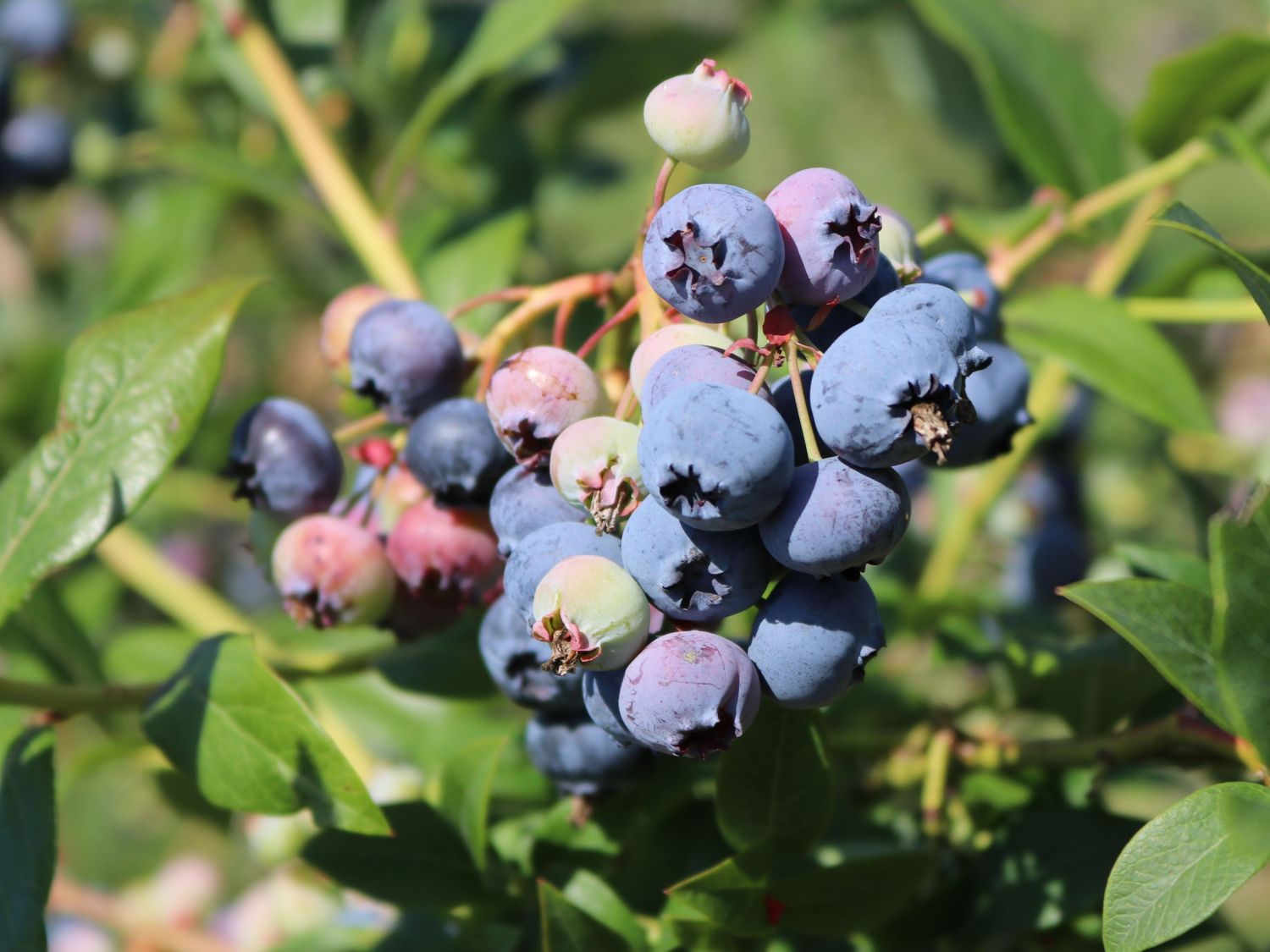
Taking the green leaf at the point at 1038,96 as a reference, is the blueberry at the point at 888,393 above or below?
above

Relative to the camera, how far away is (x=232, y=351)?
3865 millimetres

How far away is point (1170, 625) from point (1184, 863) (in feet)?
0.47

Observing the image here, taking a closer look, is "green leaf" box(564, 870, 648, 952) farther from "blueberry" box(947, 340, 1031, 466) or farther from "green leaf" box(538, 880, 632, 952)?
"blueberry" box(947, 340, 1031, 466)

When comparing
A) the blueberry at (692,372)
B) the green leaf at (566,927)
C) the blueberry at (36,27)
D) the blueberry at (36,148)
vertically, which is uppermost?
the blueberry at (36,27)

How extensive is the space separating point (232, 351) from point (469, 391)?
10.1 feet

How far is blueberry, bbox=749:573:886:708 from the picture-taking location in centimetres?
72

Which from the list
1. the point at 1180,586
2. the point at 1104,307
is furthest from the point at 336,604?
the point at 1104,307

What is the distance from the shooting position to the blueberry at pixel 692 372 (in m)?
0.72

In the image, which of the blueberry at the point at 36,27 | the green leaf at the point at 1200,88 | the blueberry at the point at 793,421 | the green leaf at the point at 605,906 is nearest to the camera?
the blueberry at the point at 793,421

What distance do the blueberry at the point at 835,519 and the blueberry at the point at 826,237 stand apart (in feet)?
0.37

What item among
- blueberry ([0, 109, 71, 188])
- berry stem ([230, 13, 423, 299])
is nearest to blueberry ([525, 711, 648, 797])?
berry stem ([230, 13, 423, 299])

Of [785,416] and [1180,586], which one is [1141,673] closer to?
[1180,586]

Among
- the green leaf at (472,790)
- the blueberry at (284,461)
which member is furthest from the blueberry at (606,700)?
the blueberry at (284,461)

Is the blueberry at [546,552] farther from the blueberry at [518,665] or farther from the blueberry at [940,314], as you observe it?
the blueberry at [940,314]
